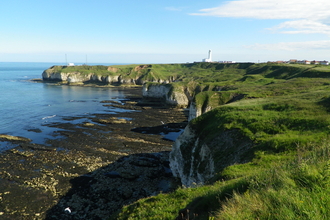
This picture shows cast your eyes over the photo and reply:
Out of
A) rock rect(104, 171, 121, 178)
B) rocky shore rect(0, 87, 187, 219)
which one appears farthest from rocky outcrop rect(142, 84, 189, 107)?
rock rect(104, 171, 121, 178)

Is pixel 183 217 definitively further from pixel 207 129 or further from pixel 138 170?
pixel 138 170

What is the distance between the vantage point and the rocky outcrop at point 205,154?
19.9 meters

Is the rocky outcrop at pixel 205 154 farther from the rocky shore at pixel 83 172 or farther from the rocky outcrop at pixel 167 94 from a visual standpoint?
the rocky outcrop at pixel 167 94

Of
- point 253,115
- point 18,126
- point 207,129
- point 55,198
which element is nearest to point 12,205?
point 55,198

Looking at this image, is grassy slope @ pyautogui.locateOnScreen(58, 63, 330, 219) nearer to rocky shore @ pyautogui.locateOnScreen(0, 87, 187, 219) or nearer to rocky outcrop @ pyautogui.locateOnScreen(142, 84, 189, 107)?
rocky shore @ pyautogui.locateOnScreen(0, 87, 187, 219)

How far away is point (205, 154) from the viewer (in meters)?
24.5

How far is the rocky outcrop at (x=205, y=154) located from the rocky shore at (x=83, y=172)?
191 inches

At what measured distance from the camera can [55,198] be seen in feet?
93.4

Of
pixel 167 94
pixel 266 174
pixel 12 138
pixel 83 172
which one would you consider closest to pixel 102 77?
pixel 167 94

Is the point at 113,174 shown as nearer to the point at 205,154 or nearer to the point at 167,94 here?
the point at 205,154

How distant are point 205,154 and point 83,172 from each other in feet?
75.8

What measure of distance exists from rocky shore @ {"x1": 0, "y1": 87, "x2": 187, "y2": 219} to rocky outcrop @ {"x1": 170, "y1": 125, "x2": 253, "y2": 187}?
4.86 meters

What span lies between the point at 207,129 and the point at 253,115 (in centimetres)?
641

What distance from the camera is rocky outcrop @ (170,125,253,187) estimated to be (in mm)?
19922
